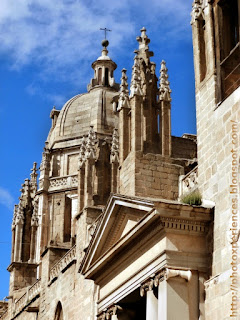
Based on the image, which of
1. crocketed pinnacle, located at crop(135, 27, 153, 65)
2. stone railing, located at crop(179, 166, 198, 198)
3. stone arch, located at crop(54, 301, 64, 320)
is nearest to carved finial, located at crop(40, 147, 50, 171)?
stone arch, located at crop(54, 301, 64, 320)

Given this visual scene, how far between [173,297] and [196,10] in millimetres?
6702

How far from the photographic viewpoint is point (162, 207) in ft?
52.5

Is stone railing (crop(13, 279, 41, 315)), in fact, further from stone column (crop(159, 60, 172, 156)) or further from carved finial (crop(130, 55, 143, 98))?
carved finial (crop(130, 55, 143, 98))

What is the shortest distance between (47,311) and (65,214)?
16.0 meters

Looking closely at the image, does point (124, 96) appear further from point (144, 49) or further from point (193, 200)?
point (193, 200)

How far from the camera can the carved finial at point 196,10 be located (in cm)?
1834

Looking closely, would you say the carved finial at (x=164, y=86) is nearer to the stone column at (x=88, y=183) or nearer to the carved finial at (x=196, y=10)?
the stone column at (x=88, y=183)

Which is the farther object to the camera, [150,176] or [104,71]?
[104,71]

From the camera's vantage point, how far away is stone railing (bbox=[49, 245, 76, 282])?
87.3 feet

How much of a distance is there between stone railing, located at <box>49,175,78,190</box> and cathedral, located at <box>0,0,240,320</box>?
620 inches

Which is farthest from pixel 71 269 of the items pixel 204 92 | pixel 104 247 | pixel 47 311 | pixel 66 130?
pixel 66 130

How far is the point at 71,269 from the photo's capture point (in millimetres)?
26594

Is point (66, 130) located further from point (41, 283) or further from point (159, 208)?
point (159, 208)

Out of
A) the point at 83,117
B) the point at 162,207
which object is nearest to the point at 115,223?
the point at 162,207
